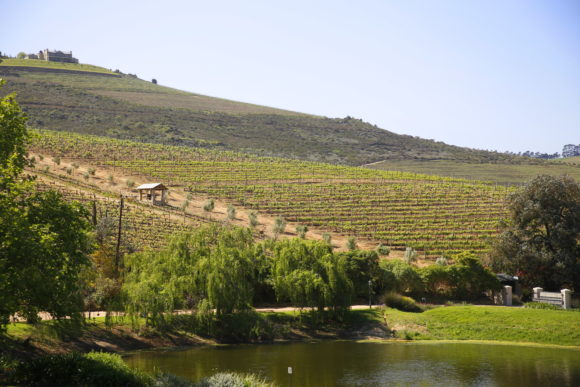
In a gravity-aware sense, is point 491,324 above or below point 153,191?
below

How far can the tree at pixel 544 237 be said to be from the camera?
163 feet

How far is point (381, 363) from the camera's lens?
31.0 meters

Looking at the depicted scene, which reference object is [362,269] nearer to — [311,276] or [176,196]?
[311,276]

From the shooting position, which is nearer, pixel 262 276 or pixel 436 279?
pixel 262 276

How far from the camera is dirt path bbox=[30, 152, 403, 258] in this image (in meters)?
70.2

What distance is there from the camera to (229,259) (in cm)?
4022

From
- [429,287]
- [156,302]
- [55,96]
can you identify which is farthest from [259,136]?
[156,302]

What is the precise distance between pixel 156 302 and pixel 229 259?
6.03m

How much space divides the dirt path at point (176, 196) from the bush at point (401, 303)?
55.7 feet

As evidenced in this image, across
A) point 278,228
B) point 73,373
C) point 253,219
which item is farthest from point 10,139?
point 253,219

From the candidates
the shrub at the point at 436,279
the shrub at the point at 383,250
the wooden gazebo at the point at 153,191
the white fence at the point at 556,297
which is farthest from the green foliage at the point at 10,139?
the wooden gazebo at the point at 153,191

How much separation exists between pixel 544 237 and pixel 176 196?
5151 cm

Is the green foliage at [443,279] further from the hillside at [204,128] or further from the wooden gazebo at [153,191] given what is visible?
the hillside at [204,128]

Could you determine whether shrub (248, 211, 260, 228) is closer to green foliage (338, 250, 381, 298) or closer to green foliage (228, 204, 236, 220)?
green foliage (228, 204, 236, 220)
